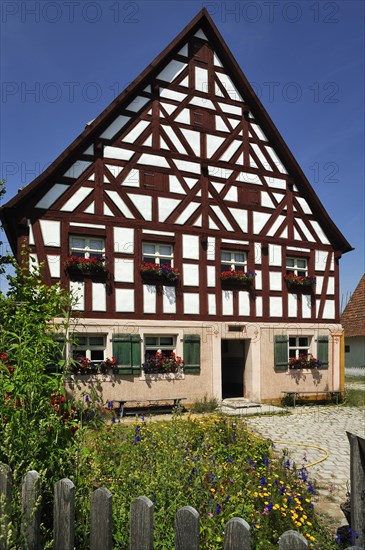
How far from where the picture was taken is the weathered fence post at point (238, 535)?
226cm

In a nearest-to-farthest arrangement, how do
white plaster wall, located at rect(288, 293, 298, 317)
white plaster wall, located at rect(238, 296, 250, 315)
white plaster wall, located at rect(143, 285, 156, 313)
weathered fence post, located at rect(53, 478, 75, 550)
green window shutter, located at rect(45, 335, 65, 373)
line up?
weathered fence post, located at rect(53, 478, 75, 550)
green window shutter, located at rect(45, 335, 65, 373)
white plaster wall, located at rect(143, 285, 156, 313)
white plaster wall, located at rect(238, 296, 250, 315)
white plaster wall, located at rect(288, 293, 298, 317)

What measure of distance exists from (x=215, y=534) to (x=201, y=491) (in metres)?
0.48

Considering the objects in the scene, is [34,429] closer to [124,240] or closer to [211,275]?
[124,240]

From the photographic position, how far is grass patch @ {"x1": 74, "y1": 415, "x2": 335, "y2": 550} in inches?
142

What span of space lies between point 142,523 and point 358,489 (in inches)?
86.3


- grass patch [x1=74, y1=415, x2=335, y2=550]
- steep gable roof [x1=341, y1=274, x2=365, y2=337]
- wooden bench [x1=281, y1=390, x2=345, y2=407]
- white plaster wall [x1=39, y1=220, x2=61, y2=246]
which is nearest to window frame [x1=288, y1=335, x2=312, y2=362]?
wooden bench [x1=281, y1=390, x2=345, y2=407]

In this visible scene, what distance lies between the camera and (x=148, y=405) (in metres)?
12.8

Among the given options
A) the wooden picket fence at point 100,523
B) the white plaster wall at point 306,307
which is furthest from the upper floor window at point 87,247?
the wooden picket fence at point 100,523

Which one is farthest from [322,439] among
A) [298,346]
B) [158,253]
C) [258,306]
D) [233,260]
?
[158,253]

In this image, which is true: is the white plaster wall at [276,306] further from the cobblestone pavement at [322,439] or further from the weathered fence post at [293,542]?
the weathered fence post at [293,542]

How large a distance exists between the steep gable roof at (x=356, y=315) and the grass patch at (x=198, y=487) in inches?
770

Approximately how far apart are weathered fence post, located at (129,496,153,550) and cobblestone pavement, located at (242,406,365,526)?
145 inches

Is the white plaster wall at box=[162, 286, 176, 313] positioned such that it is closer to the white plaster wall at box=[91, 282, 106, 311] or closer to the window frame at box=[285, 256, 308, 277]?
the white plaster wall at box=[91, 282, 106, 311]

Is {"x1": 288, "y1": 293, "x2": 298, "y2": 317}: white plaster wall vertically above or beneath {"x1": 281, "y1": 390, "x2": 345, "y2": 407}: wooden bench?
above
